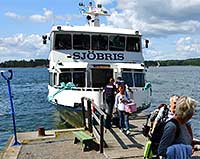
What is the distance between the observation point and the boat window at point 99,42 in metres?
17.9

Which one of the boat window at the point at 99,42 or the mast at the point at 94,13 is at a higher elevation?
the mast at the point at 94,13

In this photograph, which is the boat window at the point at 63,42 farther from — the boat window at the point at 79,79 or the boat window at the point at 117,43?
the boat window at the point at 117,43

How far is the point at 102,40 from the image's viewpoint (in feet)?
59.3

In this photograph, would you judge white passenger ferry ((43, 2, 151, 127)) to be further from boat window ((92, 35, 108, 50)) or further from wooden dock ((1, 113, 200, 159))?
wooden dock ((1, 113, 200, 159))

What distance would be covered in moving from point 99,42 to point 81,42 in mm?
978

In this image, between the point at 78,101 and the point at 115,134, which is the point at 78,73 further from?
the point at 115,134

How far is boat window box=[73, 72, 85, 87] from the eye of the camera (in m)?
16.7

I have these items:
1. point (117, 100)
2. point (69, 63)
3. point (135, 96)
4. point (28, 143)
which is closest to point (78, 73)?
point (69, 63)

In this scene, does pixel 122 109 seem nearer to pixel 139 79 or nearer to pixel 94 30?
pixel 139 79

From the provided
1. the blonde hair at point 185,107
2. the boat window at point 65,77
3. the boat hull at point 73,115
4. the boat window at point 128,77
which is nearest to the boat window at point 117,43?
the boat window at point 128,77

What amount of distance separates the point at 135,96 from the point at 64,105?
335 centimetres

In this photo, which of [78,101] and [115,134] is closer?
[115,134]

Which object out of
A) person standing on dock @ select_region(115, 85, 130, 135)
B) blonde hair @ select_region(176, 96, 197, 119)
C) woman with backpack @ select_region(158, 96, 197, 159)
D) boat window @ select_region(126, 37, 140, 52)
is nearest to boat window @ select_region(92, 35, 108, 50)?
boat window @ select_region(126, 37, 140, 52)

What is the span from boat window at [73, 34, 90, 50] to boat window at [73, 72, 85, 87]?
5.50 feet
